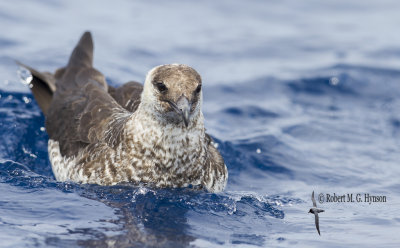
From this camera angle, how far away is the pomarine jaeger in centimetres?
699

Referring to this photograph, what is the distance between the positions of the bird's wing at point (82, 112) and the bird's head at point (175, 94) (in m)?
0.77

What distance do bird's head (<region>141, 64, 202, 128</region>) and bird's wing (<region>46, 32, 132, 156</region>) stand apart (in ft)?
2.52

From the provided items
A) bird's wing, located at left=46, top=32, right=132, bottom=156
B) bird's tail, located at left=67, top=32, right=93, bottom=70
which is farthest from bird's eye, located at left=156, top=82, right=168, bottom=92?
bird's tail, located at left=67, top=32, right=93, bottom=70

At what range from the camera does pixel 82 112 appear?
28.2ft

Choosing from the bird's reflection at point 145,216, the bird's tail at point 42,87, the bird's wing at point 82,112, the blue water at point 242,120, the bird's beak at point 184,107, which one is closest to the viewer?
the bird's reflection at point 145,216

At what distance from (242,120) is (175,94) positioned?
16.6ft

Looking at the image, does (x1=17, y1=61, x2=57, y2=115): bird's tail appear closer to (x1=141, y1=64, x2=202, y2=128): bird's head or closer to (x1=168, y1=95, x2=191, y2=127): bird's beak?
(x1=141, y1=64, x2=202, y2=128): bird's head

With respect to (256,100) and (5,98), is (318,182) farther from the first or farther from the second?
(5,98)

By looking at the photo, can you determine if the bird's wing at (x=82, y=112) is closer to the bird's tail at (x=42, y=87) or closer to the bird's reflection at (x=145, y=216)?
the bird's tail at (x=42, y=87)

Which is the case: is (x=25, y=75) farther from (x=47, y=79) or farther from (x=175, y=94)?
(x=175, y=94)

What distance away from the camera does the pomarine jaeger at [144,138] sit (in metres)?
6.99

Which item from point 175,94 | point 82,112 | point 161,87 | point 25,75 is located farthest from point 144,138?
point 25,75

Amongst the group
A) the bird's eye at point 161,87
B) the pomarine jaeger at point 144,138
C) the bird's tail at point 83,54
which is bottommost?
the pomarine jaeger at point 144,138

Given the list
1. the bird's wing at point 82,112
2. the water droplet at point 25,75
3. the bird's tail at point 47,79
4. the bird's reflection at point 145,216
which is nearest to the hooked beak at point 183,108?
the bird's reflection at point 145,216
